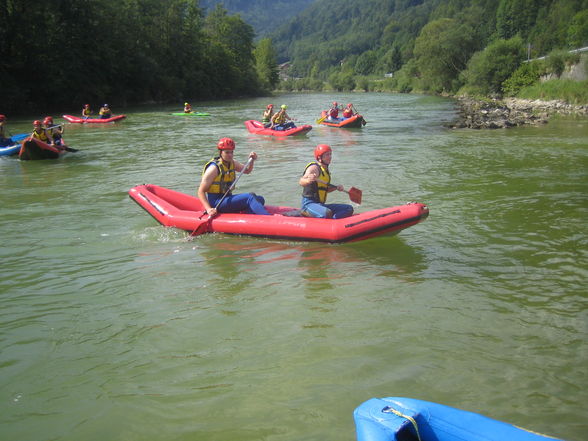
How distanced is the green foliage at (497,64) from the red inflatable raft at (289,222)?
40.4m

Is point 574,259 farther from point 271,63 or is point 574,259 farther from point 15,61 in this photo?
point 271,63

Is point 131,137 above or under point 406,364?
above

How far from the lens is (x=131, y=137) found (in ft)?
62.3

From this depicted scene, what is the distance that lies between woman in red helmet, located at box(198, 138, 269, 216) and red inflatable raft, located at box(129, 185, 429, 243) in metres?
0.17

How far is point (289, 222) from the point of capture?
20.4ft

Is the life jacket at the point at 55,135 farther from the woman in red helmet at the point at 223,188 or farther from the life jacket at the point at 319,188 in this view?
the life jacket at the point at 319,188

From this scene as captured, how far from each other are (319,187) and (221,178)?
131 cm

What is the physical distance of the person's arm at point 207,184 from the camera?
6.49 metres

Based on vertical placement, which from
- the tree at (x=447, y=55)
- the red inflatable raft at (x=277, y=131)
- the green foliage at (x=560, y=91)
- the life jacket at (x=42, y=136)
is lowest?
the life jacket at (x=42, y=136)

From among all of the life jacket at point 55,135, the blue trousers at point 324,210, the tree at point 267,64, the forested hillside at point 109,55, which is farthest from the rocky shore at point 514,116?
the tree at point 267,64

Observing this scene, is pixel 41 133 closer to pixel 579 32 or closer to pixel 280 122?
pixel 280 122

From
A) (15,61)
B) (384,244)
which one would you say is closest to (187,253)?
(384,244)

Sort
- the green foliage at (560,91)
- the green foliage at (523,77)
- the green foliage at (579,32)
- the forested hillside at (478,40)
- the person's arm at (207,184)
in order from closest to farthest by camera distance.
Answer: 1. the person's arm at (207,184)
2. the green foliage at (560,91)
3. the green foliage at (523,77)
4. the green foliage at (579,32)
5. the forested hillside at (478,40)

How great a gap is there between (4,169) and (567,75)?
32020 mm
